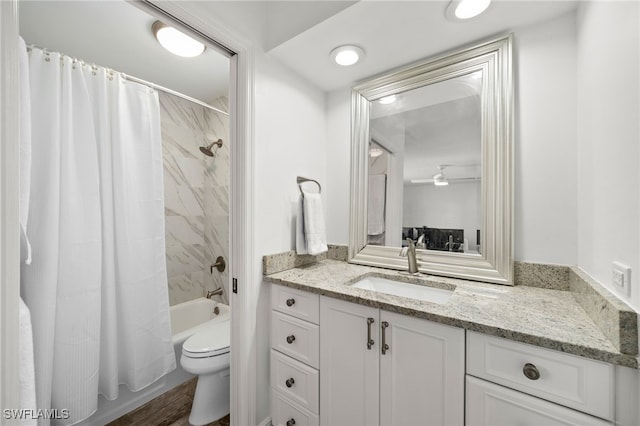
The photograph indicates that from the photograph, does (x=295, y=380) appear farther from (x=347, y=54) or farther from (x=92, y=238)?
(x=347, y=54)

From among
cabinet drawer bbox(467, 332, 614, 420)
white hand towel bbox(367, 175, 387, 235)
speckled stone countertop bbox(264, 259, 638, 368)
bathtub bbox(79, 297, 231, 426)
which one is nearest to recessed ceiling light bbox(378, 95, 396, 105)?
white hand towel bbox(367, 175, 387, 235)

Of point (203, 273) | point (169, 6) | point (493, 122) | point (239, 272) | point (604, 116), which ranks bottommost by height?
point (203, 273)

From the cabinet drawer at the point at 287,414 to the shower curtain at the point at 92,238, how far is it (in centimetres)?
90

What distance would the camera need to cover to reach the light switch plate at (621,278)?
2.29ft

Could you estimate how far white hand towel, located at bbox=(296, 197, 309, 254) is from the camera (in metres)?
1.54

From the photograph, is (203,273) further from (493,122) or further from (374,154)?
(493,122)

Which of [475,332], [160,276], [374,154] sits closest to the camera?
[475,332]

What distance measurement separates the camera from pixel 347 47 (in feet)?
4.55

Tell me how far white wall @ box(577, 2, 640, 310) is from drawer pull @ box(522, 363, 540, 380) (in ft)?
0.99

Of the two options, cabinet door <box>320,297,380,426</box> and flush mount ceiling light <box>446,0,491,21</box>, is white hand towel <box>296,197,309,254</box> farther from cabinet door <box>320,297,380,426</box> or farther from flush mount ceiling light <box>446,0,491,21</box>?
flush mount ceiling light <box>446,0,491,21</box>

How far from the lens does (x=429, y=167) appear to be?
1.50 m

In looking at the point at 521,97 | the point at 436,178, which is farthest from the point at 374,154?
the point at 521,97

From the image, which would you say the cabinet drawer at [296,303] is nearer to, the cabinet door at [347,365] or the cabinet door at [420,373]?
the cabinet door at [347,365]

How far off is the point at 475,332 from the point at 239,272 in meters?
1.04
